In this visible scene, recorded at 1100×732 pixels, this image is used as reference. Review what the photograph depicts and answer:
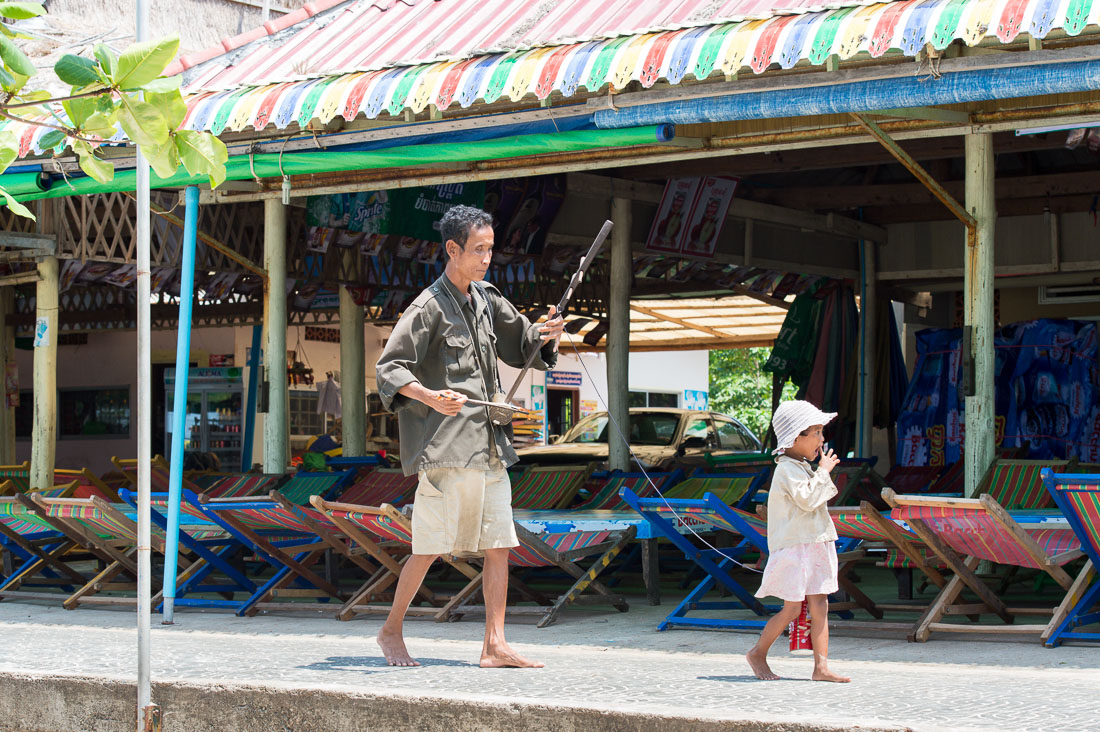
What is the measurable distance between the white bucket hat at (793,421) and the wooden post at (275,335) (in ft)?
15.9

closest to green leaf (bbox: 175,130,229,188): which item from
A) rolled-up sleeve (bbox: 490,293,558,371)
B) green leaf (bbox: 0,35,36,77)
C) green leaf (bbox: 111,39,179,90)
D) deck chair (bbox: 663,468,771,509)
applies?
green leaf (bbox: 111,39,179,90)

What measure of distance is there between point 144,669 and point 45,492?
5686 millimetres

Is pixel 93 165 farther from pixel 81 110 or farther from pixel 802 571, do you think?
pixel 802 571

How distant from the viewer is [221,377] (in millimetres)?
18422

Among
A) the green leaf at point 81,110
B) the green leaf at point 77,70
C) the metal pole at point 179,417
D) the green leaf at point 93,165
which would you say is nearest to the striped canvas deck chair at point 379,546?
the metal pole at point 179,417

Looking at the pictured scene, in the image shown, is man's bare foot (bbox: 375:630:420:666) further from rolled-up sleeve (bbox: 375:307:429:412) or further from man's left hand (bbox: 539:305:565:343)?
man's left hand (bbox: 539:305:565:343)

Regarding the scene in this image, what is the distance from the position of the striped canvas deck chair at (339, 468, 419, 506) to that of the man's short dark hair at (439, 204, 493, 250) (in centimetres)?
401

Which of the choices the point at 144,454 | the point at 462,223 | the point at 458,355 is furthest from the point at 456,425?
the point at 144,454

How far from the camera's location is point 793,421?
501 cm

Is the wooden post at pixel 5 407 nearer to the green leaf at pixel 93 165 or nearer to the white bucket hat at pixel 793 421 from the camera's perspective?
the green leaf at pixel 93 165

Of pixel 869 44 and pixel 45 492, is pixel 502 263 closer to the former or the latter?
pixel 45 492

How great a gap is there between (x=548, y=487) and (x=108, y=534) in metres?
2.79

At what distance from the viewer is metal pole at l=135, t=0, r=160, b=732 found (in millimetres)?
4648

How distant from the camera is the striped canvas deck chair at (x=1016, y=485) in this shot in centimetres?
725
